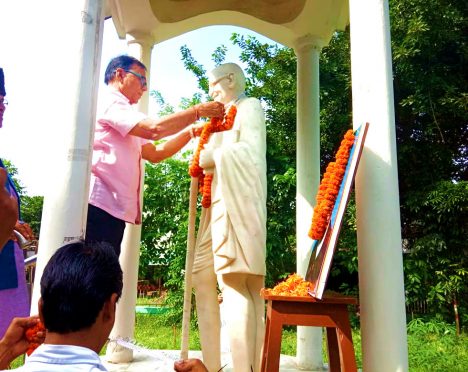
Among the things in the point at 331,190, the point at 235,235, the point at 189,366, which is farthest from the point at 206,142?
the point at 189,366

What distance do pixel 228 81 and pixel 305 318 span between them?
80.9 inches

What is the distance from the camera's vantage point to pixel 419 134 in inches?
394

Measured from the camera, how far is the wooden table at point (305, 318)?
99.1 inches

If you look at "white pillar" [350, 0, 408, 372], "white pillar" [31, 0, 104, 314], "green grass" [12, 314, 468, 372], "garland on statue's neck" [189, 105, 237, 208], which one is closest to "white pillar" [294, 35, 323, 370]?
"green grass" [12, 314, 468, 372]

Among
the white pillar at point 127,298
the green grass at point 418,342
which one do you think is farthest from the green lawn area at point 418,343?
the white pillar at point 127,298

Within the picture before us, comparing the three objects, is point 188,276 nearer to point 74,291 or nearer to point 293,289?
point 293,289

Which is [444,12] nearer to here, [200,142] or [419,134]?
[419,134]

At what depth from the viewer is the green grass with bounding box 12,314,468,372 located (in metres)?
5.69

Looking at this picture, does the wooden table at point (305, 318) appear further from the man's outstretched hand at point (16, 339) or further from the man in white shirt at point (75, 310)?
the man in white shirt at point (75, 310)

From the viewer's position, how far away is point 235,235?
10.4 ft

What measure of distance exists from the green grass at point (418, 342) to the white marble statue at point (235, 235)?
2581mm

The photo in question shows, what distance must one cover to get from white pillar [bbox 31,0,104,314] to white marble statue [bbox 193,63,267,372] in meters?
0.96

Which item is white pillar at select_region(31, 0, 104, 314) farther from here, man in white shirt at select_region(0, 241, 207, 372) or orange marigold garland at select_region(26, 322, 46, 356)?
man in white shirt at select_region(0, 241, 207, 372)

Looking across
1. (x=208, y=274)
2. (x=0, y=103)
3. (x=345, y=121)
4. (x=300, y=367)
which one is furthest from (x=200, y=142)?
(x=345, y=121)
